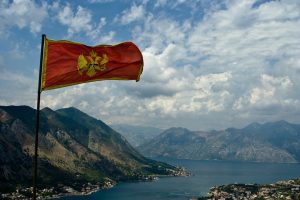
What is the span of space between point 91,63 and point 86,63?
13.0 inches

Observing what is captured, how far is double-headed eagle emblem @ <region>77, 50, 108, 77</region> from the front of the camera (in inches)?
1125

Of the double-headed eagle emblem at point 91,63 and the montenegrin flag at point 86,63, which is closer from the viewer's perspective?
the montenegrin flag at point 86,63

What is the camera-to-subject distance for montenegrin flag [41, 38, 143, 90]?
1072 inches

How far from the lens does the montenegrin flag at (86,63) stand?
27.2 m

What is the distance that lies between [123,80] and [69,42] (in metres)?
4.79

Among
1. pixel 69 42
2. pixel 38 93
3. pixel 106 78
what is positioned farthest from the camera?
pixel 106 78

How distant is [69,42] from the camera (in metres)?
27.9

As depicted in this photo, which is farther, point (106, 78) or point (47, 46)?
point (106, 78)

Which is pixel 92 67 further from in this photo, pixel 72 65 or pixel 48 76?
pixel 48 76

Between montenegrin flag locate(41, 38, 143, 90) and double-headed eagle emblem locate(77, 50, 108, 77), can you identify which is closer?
montenegrin flag locate(41, 38, 143, 90)

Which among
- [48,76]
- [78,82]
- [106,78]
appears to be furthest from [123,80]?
[48,76]

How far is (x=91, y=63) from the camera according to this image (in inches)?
1129

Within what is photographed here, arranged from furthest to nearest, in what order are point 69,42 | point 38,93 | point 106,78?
point 106,78, point 69,42, point 38,93

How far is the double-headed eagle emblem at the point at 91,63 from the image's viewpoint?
28.6 meters
